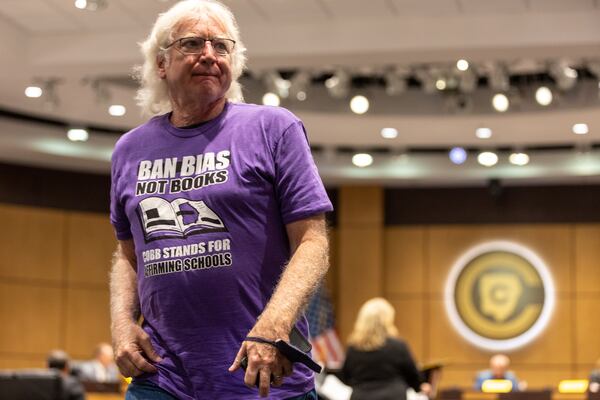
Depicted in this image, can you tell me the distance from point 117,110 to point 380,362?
5.54 metres

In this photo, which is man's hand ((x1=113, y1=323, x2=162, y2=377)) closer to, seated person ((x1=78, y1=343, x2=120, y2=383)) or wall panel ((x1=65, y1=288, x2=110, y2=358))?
seated person ((x1=78, y1=343, x2=120, y2=383))

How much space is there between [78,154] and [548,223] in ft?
18.9

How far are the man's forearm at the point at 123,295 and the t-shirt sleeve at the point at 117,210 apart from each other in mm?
54

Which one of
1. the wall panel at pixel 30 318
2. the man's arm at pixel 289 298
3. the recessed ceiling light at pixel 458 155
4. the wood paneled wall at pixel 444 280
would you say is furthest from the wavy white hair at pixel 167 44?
the wood paneled wall at pixel 444 280

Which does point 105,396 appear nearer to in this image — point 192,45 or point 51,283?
point 51,283

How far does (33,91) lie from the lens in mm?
10375

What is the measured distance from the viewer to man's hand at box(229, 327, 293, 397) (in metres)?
1.90

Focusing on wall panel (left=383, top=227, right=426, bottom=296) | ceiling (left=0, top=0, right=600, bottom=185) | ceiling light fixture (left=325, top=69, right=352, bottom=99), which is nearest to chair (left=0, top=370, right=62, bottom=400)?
ceiling (left=0, top=0, right=600, bottom=185)

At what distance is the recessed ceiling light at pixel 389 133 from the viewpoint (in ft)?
40.0

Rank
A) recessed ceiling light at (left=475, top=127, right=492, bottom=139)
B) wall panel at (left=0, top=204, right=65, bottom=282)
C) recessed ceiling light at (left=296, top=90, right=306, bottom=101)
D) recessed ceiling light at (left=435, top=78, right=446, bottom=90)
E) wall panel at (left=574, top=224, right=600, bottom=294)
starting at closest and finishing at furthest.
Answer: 1. recessed ceiling light at (left=435, top=78, right=446, bottom=90)
2. recessed ceiling light at (left=296, top=90, right=306, bottom=101)
3. recessed ceiling light at (left=475, top=127, right=492, bottom=139)
4. wall panel at (left=0, top=204, right=65, bottom=282)
5. wall panel at (left=574, top=224, right=600, bottom=294)

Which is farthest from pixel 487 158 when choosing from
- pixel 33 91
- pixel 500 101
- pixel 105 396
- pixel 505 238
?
pixel 105 396

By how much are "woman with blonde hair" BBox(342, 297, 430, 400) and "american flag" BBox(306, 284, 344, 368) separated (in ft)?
20.8

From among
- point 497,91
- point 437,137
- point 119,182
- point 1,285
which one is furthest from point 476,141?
point 119,182

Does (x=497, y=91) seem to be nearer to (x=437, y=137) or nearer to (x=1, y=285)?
(x=437, y=137)
